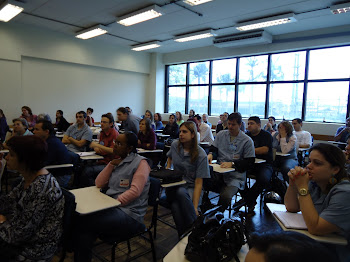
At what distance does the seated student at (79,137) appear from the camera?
13.5 ft

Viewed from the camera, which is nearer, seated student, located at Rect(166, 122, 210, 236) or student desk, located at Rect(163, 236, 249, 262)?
student desk, located at Rect(163, 236, 249, 262)

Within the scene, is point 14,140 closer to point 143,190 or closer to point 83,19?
point 143,190

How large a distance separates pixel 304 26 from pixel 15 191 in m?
7.54

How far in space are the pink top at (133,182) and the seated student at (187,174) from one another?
0.43 meters

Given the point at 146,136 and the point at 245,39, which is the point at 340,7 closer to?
the point at 245,39

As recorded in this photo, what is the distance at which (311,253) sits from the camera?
572 millimetres

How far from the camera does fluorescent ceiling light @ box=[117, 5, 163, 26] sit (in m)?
5.47

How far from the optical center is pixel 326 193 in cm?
157

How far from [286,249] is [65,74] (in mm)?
8981

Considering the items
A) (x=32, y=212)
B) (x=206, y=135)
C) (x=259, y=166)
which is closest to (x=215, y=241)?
(x=32, y=212)

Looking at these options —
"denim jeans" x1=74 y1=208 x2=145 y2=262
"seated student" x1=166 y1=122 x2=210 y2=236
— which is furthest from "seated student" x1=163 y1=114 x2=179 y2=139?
"denim jeans" x1=74 y1=208 x2=145 y2=262

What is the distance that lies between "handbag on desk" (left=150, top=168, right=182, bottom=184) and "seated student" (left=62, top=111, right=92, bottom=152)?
209cm

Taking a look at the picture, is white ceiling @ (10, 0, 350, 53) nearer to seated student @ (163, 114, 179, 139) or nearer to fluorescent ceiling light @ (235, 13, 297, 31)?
fluorescent ceiling light @ (235, 13, 297, 31)

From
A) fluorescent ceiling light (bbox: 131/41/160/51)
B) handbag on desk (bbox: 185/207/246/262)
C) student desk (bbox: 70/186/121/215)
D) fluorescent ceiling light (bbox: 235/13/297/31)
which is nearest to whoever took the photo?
handbag on desk (bbox: 185/207/246/262)
